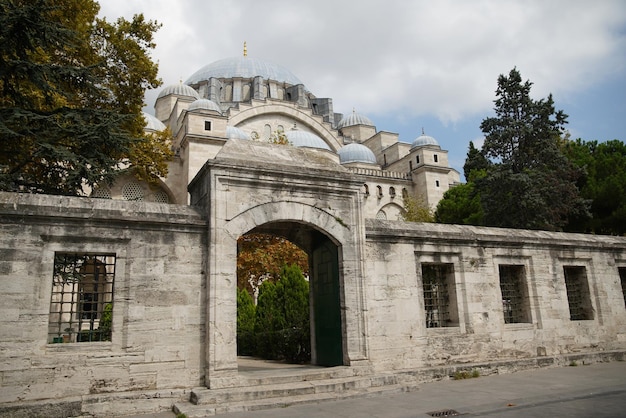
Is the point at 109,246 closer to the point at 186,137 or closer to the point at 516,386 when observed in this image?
the point at 516,386

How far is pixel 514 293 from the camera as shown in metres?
10.5

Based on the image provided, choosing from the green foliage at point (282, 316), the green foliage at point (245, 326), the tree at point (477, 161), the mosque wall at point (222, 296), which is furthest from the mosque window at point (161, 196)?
the mosque wall at point (222, 296)

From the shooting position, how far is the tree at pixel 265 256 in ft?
62.1

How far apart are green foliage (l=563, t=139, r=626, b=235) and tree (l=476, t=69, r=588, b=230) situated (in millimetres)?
680

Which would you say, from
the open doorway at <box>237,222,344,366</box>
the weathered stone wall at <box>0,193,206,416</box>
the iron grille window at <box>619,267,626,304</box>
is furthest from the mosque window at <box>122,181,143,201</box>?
the iron grille window at <box>619,267,626,304</box>

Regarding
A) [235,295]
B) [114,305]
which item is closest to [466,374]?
[235,295]

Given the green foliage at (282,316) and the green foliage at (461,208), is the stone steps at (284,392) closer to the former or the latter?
the green foliage at (282,316)

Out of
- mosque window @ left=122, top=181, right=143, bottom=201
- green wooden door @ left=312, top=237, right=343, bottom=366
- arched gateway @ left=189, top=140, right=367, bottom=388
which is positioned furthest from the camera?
mosque window @ left=122, top=181, right=143, bottom=201

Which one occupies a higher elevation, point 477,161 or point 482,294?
point 477,161

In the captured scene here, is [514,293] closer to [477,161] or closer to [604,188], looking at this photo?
[477,161]

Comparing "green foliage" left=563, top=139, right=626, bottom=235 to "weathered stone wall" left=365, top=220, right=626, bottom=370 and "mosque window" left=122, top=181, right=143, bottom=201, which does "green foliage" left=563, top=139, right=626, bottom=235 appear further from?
"mosque window" left=122, top=181, right=143, bottom=201

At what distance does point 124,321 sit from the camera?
22.2 feet

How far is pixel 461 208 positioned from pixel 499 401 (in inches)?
720

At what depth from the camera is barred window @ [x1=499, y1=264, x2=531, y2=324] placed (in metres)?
10.3
